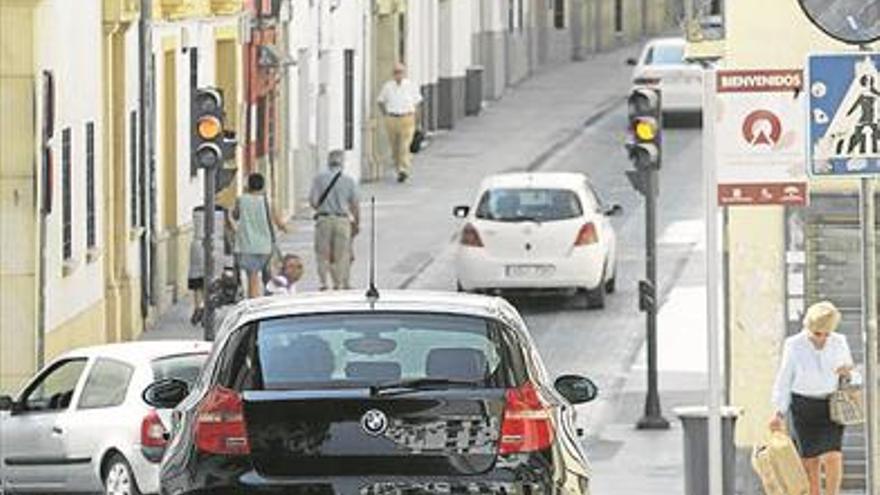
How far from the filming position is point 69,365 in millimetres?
24156

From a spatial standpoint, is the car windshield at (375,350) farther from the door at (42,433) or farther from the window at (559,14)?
the window at (559,14)

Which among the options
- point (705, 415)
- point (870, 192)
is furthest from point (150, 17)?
point (870, 192)

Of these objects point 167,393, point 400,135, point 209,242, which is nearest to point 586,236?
point 209,242

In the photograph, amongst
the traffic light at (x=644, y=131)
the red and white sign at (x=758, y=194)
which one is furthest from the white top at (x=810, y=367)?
the traffic light at (x=644, y=131)

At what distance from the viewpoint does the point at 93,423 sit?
23125 millimetres

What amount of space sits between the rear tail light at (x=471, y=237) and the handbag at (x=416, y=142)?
1502 centimetres

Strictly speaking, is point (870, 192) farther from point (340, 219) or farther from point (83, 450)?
point (340, 219)

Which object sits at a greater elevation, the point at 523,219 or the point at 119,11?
the point at 119,11

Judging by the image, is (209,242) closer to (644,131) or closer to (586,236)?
(644,131)

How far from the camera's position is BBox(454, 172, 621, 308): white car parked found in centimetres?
3550

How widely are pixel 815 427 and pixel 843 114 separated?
205 inches

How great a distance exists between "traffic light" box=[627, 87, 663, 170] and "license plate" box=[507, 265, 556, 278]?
6.54 meters

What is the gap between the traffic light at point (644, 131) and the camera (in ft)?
93.2

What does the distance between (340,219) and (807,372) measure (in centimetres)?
1555
